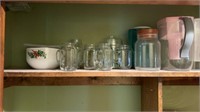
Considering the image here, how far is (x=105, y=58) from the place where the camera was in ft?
3.49

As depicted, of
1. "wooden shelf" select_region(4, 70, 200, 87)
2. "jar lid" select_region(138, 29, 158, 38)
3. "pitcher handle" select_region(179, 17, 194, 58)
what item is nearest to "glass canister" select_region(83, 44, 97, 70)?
"wooden shelf" select_region(4, 70, 200, 87)

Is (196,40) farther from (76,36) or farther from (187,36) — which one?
(76,36)

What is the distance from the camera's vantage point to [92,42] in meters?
1.31

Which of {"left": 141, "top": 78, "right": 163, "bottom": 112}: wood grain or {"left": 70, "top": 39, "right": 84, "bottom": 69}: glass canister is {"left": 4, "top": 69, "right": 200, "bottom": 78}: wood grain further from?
{"left": 70, "top": 39, "right": 84, "bottom": 69}: glass canister

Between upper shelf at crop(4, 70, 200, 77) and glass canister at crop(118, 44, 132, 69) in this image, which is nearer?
upper shelf at crop(4, 70, 200, 77)

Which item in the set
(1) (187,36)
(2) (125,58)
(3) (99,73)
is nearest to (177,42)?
(1) (187,36)

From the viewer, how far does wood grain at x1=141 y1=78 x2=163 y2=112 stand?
992mm

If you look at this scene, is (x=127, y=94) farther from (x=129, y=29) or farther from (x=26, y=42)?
(x=26, y=42)

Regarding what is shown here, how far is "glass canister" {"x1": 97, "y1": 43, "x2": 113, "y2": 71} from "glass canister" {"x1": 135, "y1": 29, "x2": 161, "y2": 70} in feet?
0.48

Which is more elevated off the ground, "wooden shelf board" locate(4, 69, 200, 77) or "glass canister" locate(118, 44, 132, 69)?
"glass canister" locate(118, 44, 132, 69)

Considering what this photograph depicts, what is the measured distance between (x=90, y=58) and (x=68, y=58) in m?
0.14

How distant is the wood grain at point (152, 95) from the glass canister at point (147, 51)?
0.08m

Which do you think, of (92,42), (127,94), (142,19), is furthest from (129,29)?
(127,94)

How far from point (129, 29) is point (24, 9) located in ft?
2.21
